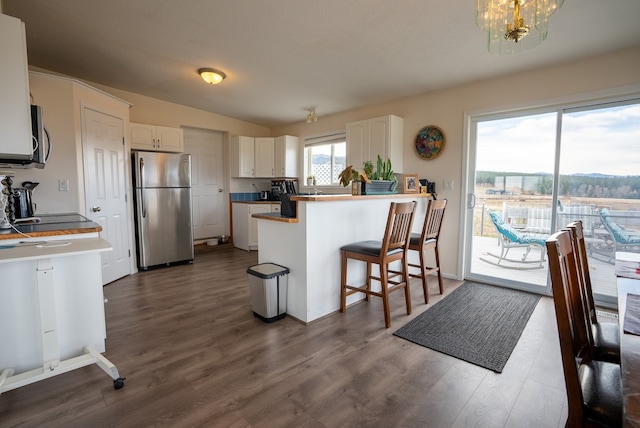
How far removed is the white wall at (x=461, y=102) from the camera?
2771 mm

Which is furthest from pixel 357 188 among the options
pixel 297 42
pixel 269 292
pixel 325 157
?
pixel 325 157

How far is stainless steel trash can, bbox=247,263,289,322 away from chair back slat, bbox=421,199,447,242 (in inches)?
55.7

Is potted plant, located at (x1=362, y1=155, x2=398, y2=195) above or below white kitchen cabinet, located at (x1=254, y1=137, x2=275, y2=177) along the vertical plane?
below

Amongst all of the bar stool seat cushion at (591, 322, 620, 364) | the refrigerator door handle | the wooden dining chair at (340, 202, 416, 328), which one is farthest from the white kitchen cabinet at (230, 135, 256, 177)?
the bar stool seat cushion at (591, 322, 620, 364)

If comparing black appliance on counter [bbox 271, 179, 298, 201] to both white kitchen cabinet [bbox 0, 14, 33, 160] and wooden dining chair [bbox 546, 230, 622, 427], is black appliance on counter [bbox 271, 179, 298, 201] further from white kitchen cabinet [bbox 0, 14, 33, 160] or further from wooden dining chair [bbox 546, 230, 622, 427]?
wooden dining chair [bbox 546, 230, 622, 427]

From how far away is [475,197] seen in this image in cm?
368

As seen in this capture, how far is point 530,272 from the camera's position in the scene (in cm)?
346

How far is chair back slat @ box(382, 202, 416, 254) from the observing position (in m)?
2.40

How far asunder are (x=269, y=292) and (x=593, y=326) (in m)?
2.04

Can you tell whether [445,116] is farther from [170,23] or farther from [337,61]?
[170,23]

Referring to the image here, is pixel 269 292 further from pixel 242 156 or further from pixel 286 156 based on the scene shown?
pixel 242 156

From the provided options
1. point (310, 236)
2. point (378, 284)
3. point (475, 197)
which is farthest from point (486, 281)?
point (310, 236)

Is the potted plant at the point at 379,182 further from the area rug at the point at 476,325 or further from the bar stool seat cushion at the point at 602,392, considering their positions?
the bar stool seat cushion at the point at 602,392

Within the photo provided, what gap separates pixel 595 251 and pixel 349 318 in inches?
102
